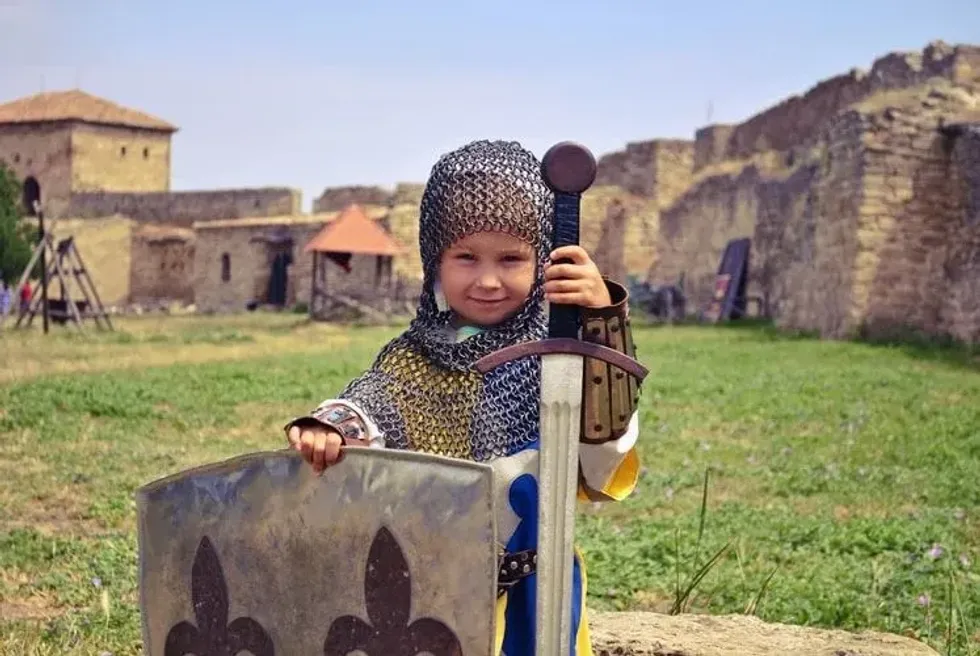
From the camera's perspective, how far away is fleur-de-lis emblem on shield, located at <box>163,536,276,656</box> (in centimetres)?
207

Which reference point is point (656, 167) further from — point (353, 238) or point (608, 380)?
point (608, 380)

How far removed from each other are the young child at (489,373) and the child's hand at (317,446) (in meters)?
0.16

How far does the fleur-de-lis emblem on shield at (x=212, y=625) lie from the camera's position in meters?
2.07

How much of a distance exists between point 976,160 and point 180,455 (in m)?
10.5

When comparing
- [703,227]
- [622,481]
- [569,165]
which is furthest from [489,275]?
[703,227]

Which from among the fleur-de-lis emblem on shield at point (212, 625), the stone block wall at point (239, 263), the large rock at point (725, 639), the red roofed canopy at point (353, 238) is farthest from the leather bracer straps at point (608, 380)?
the stone block wall at point (239, 263)

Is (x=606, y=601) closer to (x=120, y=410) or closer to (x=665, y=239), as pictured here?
(x=120, y=410)

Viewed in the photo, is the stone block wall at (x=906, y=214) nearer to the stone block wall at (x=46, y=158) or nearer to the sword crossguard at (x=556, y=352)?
the sword crossguard at (x=556, y=352)

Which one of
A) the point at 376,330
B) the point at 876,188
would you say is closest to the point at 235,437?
the point at 876,188

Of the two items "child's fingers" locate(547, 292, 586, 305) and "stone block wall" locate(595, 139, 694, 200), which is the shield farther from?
"stone block wall" locate(595, 139, 694, 200)

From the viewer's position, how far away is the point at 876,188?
46.2 feet

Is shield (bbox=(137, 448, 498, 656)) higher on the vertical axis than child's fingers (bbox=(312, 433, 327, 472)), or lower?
lower

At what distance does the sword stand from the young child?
0.81 feet

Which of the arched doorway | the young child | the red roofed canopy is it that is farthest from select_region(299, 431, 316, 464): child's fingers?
the arched doorway
